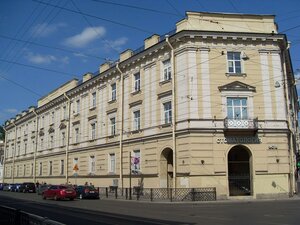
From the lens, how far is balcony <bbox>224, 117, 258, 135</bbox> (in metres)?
31.5

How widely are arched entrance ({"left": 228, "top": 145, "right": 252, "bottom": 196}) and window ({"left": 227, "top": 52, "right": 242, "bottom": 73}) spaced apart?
653 centimetres

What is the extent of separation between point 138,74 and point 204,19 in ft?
30.6

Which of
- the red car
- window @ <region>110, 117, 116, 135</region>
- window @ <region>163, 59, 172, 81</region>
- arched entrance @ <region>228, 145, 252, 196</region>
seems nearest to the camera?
arched entrance @ <region>228, 145, 252, 196</region>

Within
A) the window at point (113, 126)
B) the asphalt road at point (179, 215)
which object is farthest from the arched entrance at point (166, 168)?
the asphalt road at point (179, 215)

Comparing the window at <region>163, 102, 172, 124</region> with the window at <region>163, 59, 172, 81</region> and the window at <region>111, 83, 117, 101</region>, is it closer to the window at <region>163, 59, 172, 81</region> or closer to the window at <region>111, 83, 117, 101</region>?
the window at <region>163, 59, 172, 81</region>

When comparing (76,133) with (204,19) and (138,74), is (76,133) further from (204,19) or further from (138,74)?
(204,19)

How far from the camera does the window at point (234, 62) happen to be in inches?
1316

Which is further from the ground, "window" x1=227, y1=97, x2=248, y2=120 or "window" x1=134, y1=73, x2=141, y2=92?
"window" x1=134, y1=73, x2=141, y2=92

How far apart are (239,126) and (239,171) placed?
4071 millimetres

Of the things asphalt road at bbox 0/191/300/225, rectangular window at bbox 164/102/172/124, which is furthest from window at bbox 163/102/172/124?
asphalt road at bbox 0/191/300/225

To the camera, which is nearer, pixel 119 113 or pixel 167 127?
pixel 167 127

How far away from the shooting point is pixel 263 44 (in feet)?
110

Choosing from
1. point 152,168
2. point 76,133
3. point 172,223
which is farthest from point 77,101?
point 172,223

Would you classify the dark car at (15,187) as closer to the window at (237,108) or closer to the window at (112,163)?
the window at (112,163)
